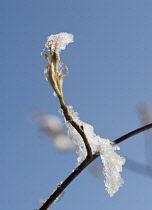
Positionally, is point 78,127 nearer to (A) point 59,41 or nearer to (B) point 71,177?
(B) point 71,177

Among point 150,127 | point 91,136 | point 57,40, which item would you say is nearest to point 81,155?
point 91,136

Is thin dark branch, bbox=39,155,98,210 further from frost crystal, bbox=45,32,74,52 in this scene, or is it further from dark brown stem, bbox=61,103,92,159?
frost crystal, bbox=45,32,74,52

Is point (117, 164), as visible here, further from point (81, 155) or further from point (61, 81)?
point (61, 81)

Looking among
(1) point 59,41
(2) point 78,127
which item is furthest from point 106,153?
(1) point 59,41

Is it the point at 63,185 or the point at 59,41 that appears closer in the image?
the point at 63,185

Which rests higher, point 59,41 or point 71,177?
point 59,41
